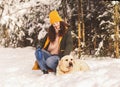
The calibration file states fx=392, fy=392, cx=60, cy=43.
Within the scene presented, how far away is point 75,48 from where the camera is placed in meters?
12.2

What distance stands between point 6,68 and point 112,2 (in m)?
3.24

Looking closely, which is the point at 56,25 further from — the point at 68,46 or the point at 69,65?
the point at 69,65

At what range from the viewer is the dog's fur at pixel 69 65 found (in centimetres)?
751

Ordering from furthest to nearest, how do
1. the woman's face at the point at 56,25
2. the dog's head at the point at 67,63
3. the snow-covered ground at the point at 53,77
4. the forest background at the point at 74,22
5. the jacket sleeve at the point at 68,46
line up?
the forest background at the point at 74,22 < the woman's face at the point at 56,25 < the jacket sleeve at the point at 68,46 < the dog's head at the point at 67,63 < the snow-covered ground at the point at 53,77

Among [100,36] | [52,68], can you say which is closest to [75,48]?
[100,36]

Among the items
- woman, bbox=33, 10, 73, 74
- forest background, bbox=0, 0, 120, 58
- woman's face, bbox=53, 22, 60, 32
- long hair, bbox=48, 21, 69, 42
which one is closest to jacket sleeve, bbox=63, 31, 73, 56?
woman, bbox=33, 10, 73, 74

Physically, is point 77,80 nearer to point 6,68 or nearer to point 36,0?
point 6,68

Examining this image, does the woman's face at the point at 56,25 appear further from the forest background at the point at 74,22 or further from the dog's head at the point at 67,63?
the forest background at the point at 74,22

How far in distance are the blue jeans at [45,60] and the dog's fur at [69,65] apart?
393 mm

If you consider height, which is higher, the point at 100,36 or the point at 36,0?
the point at 36,0

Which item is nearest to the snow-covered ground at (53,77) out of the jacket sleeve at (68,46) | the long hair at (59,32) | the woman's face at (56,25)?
the jacket sleeve at (68,46)

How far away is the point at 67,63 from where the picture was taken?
24.6ft

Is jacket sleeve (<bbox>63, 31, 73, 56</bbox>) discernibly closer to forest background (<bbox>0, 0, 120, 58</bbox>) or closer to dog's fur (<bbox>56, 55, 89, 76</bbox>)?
dog's fur (<bbox>56, 55, 89, 76</bbox>)

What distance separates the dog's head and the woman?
457mm
